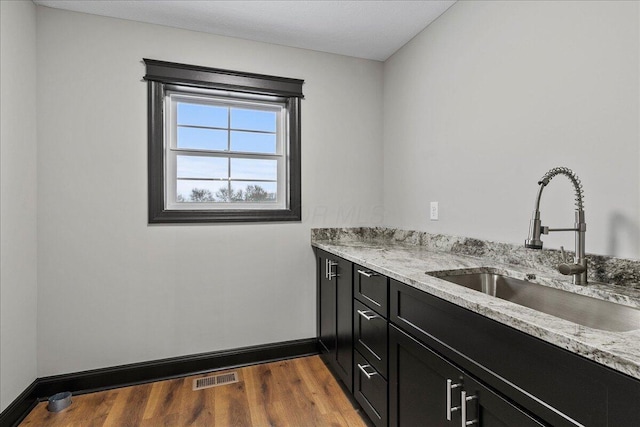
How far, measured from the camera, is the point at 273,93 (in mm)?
2502

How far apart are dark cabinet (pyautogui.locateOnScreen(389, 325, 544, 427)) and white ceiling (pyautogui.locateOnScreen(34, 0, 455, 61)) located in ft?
6.32

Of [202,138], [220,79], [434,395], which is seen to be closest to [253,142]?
[202,138]

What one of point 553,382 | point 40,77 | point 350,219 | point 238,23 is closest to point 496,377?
point 553,382

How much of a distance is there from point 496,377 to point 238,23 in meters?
2.42

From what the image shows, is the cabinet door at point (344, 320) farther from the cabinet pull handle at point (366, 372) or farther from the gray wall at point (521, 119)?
the gray wall at point (521, 119)

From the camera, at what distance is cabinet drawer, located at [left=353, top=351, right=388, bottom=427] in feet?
5.13

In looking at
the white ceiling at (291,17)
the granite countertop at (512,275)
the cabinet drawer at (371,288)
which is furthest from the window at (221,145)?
the cabinet drawer at (371,288)

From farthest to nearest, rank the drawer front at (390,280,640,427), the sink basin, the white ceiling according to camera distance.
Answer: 1. the white ceiling
2. the sink basin
3. the drawer front at (390,280,640,427)

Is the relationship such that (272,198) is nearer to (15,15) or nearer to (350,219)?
(350,219)

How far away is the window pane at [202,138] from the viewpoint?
2.40 meters

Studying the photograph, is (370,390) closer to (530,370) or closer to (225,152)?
(530,370)

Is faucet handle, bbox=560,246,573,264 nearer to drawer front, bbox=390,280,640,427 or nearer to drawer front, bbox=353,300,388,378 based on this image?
drawer front, bbox=390,280,640,427

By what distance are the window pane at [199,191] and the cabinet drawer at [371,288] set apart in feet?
4.04

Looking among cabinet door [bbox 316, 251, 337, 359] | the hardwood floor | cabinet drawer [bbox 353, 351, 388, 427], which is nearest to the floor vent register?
the hardwood floor
